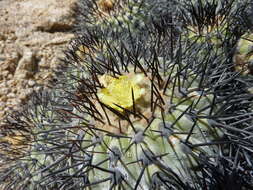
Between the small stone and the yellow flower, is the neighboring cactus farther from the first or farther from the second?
the small stone

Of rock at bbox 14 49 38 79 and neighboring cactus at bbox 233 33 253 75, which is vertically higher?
neighboring cactus at bbox 233 33 253 75

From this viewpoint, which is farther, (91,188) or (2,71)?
(2,71)

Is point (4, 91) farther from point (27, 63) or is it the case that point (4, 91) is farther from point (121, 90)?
point (121, 90)

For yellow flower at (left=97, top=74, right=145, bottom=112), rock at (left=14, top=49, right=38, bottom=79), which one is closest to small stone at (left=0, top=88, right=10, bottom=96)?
rock at (left=14, top=49, right=38, bottom=79)

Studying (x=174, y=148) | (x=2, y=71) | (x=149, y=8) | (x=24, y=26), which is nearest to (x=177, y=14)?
(x=149, y=8)

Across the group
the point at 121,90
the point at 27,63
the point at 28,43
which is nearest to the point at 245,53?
the point at 121,90

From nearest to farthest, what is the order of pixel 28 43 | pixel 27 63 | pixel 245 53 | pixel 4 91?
1. pixel 245 53
2. pixel 4 91
3. pixel 27 63
4. pixel 28 43

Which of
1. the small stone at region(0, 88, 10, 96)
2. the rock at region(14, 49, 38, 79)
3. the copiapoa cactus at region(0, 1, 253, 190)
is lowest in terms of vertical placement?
the small stone at region(0, 88, 10, 96)

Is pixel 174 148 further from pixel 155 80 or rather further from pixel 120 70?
pixel 120 70

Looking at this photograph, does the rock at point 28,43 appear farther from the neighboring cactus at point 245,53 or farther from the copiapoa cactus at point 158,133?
the neighboring cactus at point 245,53

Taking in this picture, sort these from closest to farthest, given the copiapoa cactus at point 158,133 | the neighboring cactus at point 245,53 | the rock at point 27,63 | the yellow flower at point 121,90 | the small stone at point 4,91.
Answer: the copiapoa cactus at point 158,133 < the yellow flower at point 121,90 < the neighboring cactus at point 245,53 < the small stone at point 4,91 < the rock at point 27,63

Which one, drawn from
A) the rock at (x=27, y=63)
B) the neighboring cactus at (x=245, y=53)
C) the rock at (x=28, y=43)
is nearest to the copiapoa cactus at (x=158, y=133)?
the neighboring cactus at (x=245, y=53)
